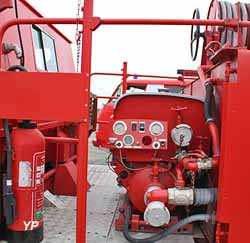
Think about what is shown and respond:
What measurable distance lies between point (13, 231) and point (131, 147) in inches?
37.5

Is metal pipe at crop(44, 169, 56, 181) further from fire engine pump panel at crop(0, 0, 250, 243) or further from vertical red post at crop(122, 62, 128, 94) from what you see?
vertical red post at crop(122, 62, 128, 94)

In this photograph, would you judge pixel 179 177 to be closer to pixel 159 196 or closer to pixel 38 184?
pixel 159 196

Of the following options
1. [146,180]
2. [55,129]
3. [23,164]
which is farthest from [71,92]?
[55,129]

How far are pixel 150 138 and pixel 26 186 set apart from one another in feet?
3.06

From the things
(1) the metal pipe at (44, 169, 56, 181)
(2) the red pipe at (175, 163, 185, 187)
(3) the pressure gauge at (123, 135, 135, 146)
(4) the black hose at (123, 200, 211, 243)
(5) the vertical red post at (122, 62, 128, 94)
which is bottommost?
(4) the black hose at (123, 200, 211, 243)

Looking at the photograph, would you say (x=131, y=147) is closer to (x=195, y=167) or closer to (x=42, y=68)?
(x=195, y=167)

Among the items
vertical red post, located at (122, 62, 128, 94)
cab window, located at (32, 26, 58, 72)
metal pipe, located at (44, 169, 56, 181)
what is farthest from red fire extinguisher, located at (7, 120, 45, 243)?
vertical red post, located at (122, 62, 128, 94)

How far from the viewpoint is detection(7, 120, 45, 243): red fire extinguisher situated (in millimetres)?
2244

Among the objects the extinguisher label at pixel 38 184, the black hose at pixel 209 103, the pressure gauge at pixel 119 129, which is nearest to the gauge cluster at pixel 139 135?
the pressure gauge at pixel 119 129

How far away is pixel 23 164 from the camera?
7.33 ft

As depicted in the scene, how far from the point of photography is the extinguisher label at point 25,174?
7.33 ft

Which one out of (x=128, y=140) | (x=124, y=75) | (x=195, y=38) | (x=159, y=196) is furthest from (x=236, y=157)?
(x=124, y=75)

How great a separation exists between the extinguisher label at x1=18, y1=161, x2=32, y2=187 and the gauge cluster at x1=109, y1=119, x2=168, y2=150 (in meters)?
0.70

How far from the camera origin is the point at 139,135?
2777mm
